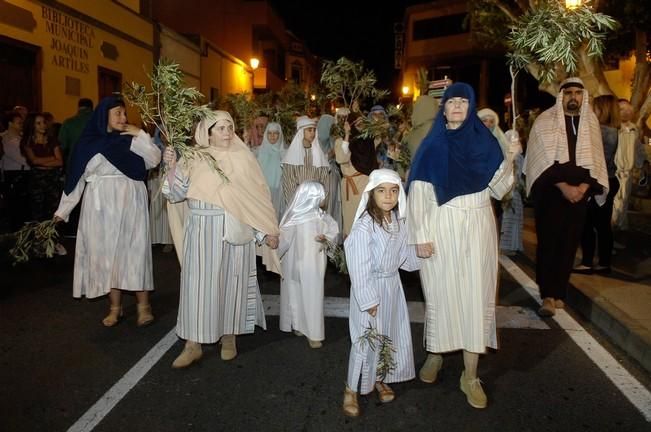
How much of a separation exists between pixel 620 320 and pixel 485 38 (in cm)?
1479

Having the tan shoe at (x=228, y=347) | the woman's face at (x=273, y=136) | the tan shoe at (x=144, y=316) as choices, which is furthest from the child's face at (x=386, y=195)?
the woman's face at (x=273, y=136)

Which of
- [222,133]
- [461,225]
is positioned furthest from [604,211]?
[222,133]

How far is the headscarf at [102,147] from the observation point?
545 cm

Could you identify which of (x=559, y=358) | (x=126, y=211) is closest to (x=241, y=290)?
(x=126, y=211)

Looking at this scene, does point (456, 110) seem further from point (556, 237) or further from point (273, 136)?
point (273, 136)

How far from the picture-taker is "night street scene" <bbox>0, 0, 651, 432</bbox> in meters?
4.03

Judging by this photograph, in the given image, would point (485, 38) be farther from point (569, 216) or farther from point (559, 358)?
point (559, 358)

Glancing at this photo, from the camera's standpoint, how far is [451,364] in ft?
16.0

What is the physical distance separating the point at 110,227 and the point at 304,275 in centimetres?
186

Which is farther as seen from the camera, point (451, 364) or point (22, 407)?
point (451, 364)

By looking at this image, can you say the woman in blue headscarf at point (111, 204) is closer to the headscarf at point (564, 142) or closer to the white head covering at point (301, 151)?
the white head covering at point (301, 151)

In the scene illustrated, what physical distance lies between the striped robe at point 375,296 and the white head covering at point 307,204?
1303mm

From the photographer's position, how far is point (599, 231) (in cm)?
734

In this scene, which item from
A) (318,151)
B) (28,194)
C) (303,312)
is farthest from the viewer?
(28,194)
